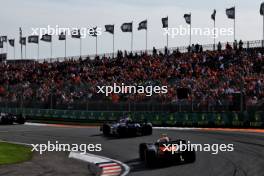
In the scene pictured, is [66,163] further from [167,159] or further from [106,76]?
[106,76]

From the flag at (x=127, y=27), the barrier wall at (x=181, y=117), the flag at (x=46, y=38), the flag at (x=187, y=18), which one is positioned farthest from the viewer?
the flag at (x=46, y=38)

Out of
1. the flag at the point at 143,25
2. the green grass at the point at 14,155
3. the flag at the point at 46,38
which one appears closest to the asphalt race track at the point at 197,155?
the green grass at the point at 14,155

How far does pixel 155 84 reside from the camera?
1494 inches

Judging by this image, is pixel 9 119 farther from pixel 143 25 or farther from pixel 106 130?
pixel 143 25

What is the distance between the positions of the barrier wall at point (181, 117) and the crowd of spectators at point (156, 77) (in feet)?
2.83

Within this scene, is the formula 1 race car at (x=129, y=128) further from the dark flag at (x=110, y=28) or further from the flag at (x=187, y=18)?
the dark flag at (x=110, y=28)

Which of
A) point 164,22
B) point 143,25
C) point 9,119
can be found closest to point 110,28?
point 143,25

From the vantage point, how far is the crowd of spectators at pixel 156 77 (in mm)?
33219

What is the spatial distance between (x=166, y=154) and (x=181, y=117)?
18.1m

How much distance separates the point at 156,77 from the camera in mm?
40375

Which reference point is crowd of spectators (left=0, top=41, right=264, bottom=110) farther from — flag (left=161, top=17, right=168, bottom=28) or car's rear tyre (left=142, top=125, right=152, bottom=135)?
car's rear tyre (left=142, top=125, right=152, bottom=135)

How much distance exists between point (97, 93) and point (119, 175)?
86.4ft

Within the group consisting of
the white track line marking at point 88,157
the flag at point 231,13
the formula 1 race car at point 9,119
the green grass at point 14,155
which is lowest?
the formula 1 race car at point 9,119

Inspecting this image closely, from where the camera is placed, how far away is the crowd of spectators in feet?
109
